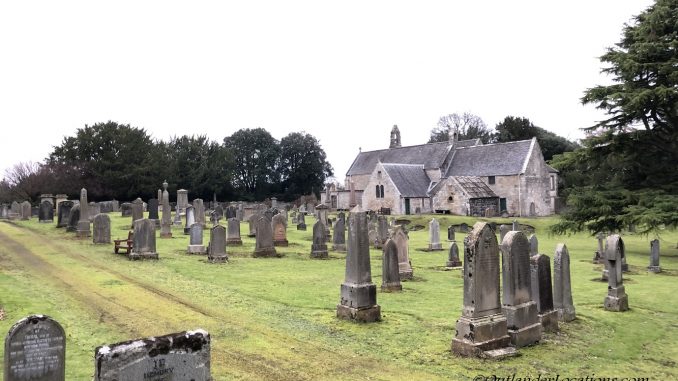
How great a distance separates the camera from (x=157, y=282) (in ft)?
39.2

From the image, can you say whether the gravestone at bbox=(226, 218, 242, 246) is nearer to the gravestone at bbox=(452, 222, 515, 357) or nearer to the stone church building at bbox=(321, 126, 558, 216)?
the gravestone at bbox=(452, 222, 515, 357)

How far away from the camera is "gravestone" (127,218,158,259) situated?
15.6 meters

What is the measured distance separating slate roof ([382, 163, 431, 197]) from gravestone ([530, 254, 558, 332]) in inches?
1541

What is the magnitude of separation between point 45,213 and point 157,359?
28.7 metres

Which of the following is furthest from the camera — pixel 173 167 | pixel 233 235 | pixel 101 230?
pixel 173 167

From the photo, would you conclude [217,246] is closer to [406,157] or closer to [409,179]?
[409,179]

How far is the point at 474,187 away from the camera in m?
44.9

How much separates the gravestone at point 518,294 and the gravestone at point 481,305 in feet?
0.89

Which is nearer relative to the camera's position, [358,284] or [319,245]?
[358,284]

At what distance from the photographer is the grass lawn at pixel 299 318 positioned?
6.64 metres

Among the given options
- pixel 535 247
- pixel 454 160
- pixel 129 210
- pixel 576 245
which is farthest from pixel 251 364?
pixel 454 160

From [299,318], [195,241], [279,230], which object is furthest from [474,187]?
[299,318]

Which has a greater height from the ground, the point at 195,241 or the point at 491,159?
the point at 491,159

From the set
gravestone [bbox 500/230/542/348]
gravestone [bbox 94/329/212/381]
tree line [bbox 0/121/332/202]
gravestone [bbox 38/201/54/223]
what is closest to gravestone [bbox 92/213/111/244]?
gravestone [bbox 38/201/54/223]
